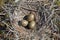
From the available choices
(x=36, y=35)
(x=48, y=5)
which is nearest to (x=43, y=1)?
(x=48, y=5)

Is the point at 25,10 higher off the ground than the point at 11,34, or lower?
higher

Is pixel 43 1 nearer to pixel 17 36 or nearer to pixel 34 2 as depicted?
pixel 34 2

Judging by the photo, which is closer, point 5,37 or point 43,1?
point 5,37

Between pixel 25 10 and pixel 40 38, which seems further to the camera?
pixel 25 10

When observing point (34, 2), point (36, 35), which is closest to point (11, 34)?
point (36, 35)

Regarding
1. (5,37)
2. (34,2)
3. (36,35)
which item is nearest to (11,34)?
(5,37)

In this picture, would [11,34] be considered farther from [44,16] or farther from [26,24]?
[44,16]

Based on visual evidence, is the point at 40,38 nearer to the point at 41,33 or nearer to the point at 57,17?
the point at 41,33

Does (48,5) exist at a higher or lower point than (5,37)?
higher
